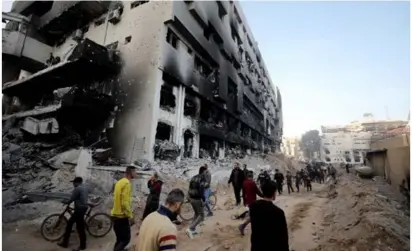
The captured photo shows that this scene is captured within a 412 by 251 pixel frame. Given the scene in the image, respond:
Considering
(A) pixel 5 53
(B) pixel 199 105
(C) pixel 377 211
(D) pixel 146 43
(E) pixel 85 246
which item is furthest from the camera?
(B) pixel 199 105

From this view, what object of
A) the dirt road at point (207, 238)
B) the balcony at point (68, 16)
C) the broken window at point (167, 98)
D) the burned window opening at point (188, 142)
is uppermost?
the balcony at point (68, 16)

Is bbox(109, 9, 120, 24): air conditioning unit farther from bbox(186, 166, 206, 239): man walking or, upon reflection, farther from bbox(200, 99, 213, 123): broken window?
bbox(186, 166, 206, 239): man walking

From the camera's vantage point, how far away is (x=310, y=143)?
49.3 meters

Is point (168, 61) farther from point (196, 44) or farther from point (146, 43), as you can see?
point (196, 44)

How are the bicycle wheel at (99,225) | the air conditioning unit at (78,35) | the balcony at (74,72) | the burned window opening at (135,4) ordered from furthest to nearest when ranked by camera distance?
the air conditioning unit at (78,35)
the burned window opening at (135,4)
the balcony at (74,72)
the bicycle wheel at (99,225)

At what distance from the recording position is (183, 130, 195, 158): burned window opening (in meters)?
12.8

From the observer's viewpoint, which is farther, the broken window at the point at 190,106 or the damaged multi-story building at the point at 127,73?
the broken window at the point at 190,106

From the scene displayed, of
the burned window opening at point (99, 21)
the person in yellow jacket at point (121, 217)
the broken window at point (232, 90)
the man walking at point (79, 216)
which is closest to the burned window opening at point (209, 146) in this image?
the broken window at point (232, 90)

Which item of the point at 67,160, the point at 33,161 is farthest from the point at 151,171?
the point at 33,161

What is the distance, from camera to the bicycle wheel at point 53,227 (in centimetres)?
433

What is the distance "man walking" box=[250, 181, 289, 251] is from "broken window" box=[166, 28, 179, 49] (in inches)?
426

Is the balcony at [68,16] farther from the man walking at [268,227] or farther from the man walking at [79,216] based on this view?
the man walking at [268,227]

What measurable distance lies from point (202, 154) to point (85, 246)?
989 cm

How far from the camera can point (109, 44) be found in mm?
12594
